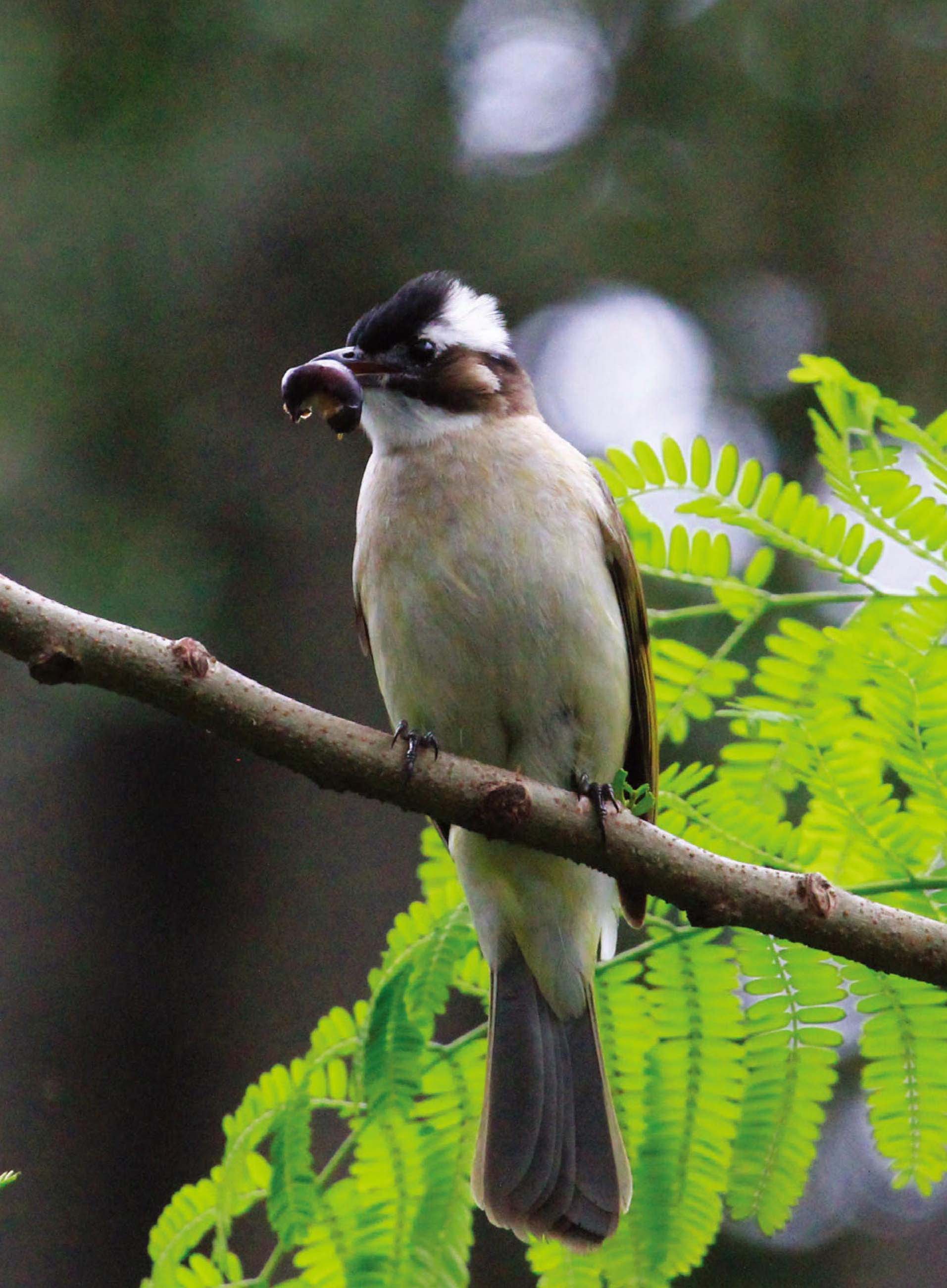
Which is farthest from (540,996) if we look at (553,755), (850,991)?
(850,991)

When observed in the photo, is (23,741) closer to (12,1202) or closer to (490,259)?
(12,1202)

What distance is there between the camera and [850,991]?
8.04ft

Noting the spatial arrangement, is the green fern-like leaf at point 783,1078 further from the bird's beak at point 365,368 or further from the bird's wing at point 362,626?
the bird's beak at point 365,368

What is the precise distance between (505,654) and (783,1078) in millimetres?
1149

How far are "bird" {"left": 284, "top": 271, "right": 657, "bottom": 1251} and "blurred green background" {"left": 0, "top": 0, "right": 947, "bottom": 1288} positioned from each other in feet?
8.77

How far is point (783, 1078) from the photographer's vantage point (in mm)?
2479

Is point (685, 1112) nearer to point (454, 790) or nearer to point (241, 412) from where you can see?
point (454, 790)

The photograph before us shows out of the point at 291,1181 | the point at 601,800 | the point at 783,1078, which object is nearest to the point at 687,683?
the point at 601,800

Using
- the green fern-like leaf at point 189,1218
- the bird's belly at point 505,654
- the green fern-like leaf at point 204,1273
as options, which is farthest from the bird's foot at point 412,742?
the green fern-like leaf at point 204,1273

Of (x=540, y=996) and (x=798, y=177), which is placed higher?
(x=798, y=177)

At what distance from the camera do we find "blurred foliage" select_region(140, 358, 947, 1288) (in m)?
2.44

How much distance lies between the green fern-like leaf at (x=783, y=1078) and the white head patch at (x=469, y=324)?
1977 millimetres

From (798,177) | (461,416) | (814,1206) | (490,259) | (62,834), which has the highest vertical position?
(798,177)

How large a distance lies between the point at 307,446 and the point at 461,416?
356 cm
